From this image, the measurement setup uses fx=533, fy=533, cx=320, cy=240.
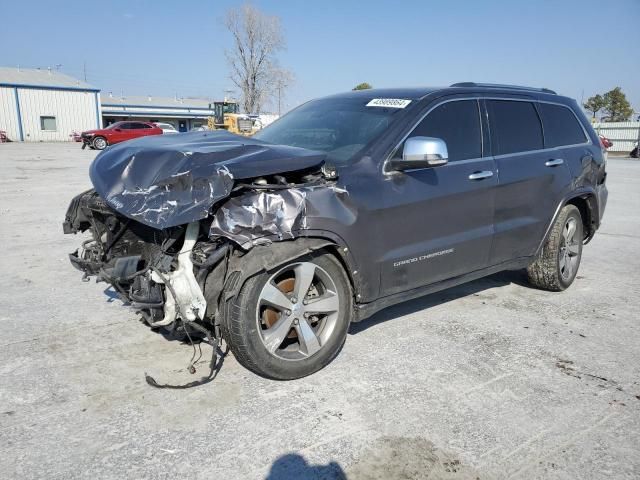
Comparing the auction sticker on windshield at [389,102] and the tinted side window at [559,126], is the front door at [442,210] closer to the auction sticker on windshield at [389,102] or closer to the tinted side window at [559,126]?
the auction sticker on windshield at [389,102]

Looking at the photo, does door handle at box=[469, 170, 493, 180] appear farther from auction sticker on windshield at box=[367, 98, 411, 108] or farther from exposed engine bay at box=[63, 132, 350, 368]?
exposed engine bay at box=[63, 132, 350, 368]

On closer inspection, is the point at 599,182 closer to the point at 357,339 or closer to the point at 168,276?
the point at 357,339

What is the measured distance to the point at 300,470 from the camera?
2520 mm

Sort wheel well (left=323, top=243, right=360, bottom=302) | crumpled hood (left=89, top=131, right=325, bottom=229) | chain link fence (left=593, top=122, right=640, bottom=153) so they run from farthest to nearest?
chain link fence (left=593, top=122, right=640, bottom=153) < wheel well (left=323, top=243, right=360, bottom=302) < crumpled hood (left=89, top=131, right=325, bottom=229)

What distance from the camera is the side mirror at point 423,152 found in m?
3.46

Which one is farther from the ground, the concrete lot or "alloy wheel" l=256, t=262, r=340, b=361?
"alloy wheel" l=256, t=262, r=340, b=361

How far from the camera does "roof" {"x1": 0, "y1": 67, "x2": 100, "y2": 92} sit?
158 feet

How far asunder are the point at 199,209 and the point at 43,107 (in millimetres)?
53369

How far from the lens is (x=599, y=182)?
5.52 m

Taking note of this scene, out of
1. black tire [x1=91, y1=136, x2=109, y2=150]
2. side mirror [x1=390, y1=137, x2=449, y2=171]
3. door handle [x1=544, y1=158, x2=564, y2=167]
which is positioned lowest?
black tire [x1=91, y1=136, x2=109, y2=150]

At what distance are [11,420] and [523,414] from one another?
282 cm

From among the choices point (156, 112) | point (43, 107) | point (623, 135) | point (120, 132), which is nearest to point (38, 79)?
point (43, 107)

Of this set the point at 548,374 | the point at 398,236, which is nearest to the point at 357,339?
the point at 398,236

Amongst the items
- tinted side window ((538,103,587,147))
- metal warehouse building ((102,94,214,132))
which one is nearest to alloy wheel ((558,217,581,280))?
tinted side window ((538,103,587,147))
